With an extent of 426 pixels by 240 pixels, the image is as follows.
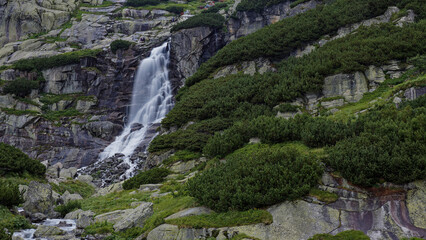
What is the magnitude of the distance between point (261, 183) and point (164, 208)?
442 cm

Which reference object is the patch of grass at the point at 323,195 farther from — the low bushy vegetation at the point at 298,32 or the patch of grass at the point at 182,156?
the low bushy vegetation at the point at 298,32

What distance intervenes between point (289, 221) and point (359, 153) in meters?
3.18

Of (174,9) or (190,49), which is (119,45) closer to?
(190,49)

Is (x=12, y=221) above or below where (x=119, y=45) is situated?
below

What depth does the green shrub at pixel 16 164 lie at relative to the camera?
18.0 meters

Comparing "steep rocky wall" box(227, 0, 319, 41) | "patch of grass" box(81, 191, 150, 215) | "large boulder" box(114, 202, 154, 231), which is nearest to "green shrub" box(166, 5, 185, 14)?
"steep rocky wall" box(227, 0, 319, 41)

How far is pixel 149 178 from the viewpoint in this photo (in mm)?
18828

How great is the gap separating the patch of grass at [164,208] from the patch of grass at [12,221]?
162 inches

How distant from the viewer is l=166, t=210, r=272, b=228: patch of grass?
849 cm

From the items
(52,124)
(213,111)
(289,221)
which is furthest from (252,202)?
(52,124)

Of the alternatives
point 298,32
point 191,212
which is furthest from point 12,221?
point 298,32

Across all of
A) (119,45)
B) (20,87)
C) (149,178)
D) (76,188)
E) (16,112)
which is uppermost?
(119,45)

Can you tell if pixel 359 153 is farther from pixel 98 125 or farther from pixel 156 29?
pixel 156 29

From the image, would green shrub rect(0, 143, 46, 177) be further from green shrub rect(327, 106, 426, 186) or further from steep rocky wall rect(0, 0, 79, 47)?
steep rocky wall rect(0, 0, 79, 47)
